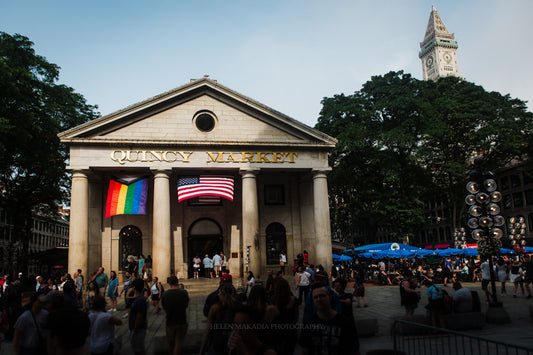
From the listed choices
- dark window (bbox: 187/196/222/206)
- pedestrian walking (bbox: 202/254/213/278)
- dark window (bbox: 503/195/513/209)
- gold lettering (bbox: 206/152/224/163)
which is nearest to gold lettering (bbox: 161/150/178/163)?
gold lettering (bbox: 206/152/224/163)

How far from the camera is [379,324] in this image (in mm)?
13891

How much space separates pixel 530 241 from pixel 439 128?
89.5 feet

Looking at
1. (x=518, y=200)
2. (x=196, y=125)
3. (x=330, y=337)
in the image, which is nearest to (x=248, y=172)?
(x=196, y=125)

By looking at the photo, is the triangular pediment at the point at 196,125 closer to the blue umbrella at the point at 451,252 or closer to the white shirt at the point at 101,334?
the blue umbrella at the point at 451,252

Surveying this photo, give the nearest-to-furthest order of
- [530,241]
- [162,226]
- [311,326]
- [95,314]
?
[311,326] < [95,314] < [162,226] < [530,241]

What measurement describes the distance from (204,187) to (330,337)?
20.9 meters

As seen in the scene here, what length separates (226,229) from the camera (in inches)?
1181

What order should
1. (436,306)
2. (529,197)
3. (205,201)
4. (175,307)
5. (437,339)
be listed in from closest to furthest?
(175,307)
(437,339)
(436,306)
(205,201)
(529,197)

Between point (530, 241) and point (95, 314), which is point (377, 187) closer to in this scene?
point (530, 241)

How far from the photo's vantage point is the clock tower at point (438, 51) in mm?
146125

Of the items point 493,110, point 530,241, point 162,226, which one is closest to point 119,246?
point 162,226

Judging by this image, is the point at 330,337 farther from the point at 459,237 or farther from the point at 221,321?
the point at 459,237

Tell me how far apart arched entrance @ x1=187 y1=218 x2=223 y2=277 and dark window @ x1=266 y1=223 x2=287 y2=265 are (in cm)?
337

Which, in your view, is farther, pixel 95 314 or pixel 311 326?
pixel 95 314
